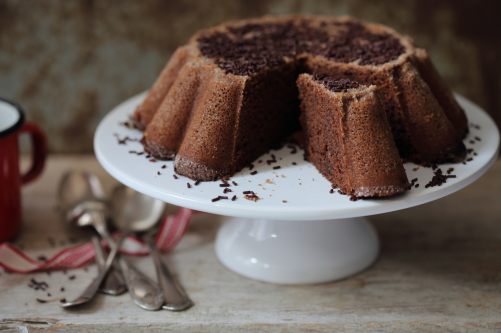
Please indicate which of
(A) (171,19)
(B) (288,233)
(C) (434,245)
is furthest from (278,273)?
(A) (171,19)

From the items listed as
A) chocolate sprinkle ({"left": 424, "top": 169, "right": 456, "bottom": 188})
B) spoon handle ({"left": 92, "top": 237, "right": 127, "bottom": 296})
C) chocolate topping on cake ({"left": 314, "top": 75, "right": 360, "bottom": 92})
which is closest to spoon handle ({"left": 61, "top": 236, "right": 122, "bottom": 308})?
spoon handle ({"left": 92, "top": 237, "right": 127, "bottom": 296})

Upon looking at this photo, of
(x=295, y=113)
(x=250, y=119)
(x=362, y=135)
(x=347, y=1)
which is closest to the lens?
(x=362, y=135)

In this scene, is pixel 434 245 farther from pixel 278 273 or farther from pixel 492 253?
pixel 278 273

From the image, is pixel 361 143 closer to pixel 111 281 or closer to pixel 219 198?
pixel 219 198

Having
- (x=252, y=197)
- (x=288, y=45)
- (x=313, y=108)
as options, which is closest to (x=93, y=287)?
(x=252, y=197)

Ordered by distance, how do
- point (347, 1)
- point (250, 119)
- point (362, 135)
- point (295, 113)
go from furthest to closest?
point (347, 1) < point (295, 113) < point (250, 119) < point (362, 135)
